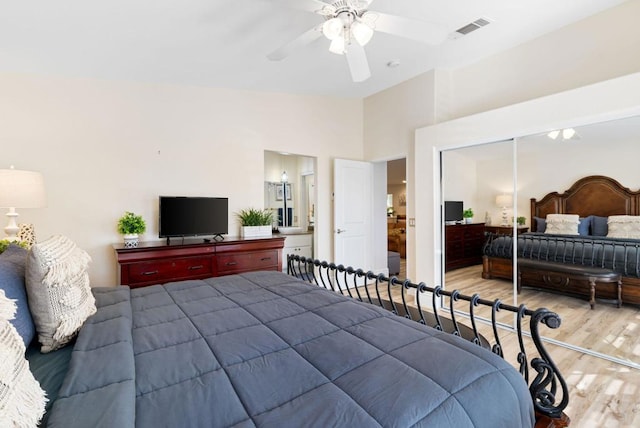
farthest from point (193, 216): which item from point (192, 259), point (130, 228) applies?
point (130, 228)

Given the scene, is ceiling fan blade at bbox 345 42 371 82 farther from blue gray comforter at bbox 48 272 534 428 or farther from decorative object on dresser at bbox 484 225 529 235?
decorative object on dresser at bbox 484 225 529 235

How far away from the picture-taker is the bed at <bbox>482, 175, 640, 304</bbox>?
8.92ft

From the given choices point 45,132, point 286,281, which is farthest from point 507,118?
point 45,132

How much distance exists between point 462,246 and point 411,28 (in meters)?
2.81

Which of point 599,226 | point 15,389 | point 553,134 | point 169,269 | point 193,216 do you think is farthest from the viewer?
point 193,216

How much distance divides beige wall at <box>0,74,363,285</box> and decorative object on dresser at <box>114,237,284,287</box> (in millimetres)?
522

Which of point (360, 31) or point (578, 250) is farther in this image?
point (578, 250)

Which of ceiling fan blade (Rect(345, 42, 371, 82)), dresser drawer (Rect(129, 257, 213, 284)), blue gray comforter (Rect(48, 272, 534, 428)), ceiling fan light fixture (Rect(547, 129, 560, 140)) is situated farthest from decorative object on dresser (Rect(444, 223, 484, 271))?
dresser drawer (Rect(129, 257, 213, 284))

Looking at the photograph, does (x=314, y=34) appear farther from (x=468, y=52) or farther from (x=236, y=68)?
(x=468, y=52)

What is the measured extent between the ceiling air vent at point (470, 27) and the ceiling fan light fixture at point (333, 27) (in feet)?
5.43

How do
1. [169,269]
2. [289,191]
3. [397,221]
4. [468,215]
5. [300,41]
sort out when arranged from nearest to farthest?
1. [300,41]
2. [169,269]
3. [468,215]
4. [289,191]
5. [397,221]

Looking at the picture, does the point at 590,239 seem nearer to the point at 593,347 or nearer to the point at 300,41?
the point at 593,347

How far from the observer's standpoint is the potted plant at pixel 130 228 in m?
3.39

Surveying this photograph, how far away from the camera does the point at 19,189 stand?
8.19 ft
